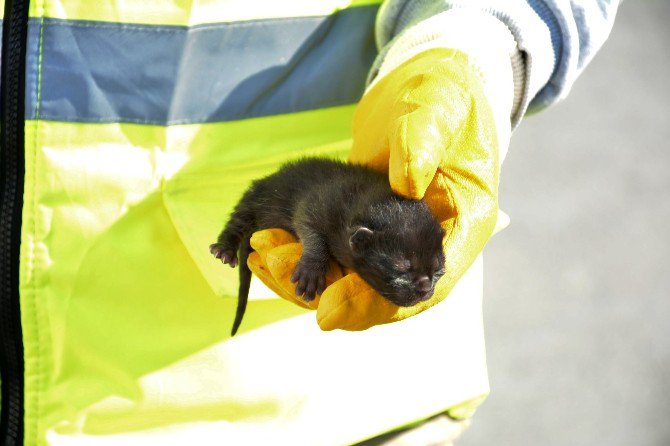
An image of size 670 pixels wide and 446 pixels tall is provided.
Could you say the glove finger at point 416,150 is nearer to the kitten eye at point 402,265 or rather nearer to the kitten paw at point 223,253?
the kitten eye at point 402,265

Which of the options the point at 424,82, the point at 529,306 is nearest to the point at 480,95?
the point at 424,82

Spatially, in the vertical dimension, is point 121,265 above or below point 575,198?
above

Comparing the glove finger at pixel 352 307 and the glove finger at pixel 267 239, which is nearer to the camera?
the glove finger at pixel 352 307

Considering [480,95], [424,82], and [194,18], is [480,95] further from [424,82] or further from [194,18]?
[194,18]

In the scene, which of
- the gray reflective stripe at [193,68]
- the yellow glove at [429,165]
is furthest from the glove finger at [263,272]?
the gray reflective stripe at [193,68]

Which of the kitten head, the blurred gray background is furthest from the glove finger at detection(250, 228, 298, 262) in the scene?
the blurred gray background

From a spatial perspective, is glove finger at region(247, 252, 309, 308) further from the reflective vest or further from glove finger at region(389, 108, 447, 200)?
glove finger at region(389, 108, 447, 200)

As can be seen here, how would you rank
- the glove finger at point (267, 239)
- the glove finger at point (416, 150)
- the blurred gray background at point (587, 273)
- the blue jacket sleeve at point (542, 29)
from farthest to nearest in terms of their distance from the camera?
the blurred gray background at point (587, 273) → the blue jacket sleeve at point (542, 29) → the glove finger at point (267, 239) → the glove finger at point (416, 150)
